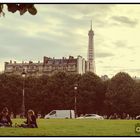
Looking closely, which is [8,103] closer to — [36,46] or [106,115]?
[36,46]

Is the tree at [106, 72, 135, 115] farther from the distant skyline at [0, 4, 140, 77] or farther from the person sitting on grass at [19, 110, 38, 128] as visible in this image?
the person sitting on grass at [19, 110, 38, 128]

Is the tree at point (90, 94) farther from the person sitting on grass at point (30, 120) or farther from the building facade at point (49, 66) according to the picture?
the person sitting on grass at point (30, 120)

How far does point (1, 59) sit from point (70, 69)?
5.21ft

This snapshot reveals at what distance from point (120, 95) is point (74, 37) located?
176cm

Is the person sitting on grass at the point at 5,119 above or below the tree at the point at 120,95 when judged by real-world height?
below

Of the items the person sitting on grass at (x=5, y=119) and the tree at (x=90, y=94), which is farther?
the tree at (x=90, y=94)

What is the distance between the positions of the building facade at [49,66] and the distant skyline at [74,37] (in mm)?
128

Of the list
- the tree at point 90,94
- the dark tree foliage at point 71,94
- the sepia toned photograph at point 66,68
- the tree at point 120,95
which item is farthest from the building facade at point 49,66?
the tree at point 120,95

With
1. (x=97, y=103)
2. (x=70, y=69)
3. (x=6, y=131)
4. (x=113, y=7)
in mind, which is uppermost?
(x=113, y=7)

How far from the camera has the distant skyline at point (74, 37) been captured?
9680 millimetres

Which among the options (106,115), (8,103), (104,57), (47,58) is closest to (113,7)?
(104,57)

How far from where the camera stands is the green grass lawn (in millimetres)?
9484

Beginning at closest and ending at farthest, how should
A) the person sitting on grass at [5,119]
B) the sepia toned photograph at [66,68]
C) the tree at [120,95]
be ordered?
the sepia toned photograph at [66,68] < the person sitting on grass at [5,119] < the tree at [120,95]

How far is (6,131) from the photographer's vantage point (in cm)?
955
